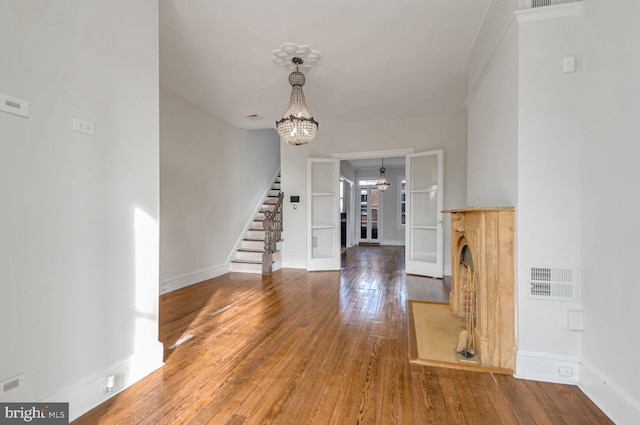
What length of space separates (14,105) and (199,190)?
3.58 meters

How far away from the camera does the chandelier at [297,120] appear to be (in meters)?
3.19

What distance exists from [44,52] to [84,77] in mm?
203

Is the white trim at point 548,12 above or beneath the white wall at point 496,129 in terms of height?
above

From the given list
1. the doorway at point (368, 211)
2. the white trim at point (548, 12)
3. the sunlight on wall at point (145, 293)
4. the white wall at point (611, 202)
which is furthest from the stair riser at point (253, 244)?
the doorway at point (368, 211)

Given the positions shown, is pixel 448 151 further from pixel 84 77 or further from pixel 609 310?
pixel 84 77

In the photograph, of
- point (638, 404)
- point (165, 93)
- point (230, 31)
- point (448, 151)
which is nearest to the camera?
point (638, 404)

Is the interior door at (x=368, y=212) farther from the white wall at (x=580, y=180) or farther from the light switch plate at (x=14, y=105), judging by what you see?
the light switch plate at (x=14, y=105)

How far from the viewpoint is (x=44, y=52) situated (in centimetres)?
150

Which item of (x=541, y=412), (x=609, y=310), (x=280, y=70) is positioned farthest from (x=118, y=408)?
(x=280, y=70)

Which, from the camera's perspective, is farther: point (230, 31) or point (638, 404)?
point (230, 31)

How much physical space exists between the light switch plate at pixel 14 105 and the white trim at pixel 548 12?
3.04 metres

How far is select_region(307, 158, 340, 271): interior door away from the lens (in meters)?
5.79

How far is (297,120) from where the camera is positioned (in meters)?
3.18

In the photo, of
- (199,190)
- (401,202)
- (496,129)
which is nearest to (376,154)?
(496,129)
